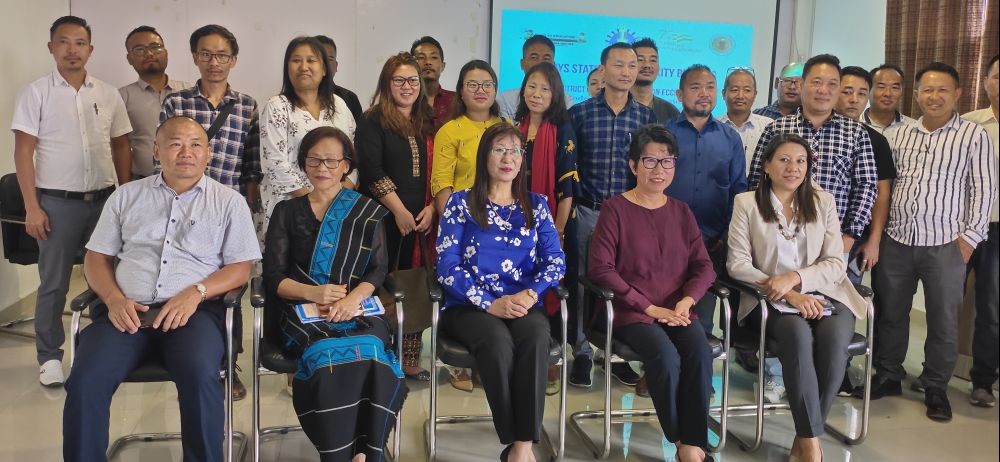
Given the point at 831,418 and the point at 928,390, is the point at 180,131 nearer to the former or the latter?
the point at 831,418

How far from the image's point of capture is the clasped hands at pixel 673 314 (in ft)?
8.85

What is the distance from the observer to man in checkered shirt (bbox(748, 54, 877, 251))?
3.25 metres

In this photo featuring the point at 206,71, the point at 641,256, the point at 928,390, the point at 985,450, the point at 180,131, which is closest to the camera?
the point at 985,450

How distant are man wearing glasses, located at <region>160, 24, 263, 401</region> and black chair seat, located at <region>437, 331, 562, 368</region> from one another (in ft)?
3.44

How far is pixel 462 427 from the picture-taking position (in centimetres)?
304

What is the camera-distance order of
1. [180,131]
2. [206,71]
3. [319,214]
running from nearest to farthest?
[180,131], [319,214], [206,71]

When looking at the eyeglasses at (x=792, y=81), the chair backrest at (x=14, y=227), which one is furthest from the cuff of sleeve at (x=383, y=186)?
the eyeglasses at (x=792, y=81)

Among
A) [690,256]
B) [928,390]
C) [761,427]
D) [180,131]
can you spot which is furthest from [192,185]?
[928,390]

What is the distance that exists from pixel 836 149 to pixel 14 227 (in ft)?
14.1

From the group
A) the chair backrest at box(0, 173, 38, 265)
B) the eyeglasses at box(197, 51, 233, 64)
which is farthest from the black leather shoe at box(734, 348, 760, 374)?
the chair backrest at box(0, 173, 38, 265)

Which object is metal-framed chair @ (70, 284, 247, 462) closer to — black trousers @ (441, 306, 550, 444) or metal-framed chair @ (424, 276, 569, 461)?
metal-framed chair @ (424, 276, 569, 461)

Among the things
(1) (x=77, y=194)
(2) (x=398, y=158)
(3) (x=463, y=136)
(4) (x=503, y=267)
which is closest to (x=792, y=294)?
(4) (x=503, y=267)

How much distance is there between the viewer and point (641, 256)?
9.29 feet

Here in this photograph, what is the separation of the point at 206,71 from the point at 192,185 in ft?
2.70
